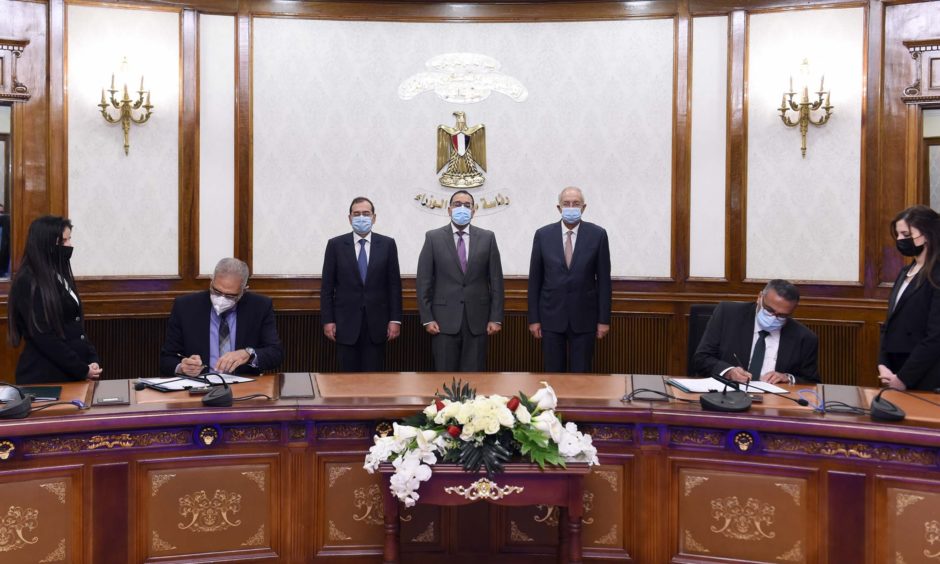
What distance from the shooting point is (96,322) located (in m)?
5.80

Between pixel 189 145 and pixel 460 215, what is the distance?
2096mm

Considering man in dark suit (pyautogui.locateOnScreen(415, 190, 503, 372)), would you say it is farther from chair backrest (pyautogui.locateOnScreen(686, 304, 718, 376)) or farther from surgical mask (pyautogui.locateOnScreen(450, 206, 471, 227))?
chair backrest (pyautogui.locateOnScreen(686, 304, 718, 376))

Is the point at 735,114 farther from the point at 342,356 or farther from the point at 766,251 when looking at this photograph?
the point at 342,356

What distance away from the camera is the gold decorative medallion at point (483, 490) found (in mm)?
2699

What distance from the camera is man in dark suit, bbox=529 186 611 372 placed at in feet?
17.1

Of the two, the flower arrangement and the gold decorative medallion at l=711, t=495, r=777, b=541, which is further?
the gold decorative medallion at l=711, t=495, r=777, b=541

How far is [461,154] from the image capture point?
20.8 feet

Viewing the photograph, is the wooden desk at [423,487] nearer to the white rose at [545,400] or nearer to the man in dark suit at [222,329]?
the white rose at [545,400]

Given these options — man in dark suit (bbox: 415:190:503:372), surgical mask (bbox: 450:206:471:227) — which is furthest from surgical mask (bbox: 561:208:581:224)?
surgical mask (bbox: 450:206:471:227)

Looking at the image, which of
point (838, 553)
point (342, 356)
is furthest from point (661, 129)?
point (838, 553)

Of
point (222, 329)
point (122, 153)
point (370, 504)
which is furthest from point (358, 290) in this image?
point (370, 504)

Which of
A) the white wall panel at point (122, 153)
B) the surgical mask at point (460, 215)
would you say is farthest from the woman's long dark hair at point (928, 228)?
the white wall panel at point (122, 153)

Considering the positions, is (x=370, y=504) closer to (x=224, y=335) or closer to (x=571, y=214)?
(x=224, y=335)

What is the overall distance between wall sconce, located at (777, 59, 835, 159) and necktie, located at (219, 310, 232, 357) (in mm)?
4009
